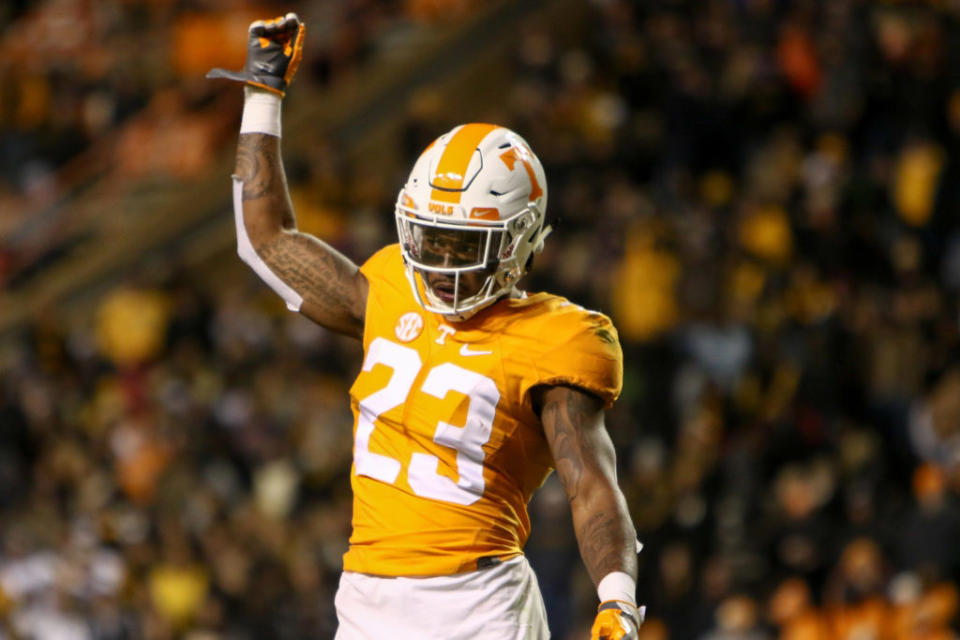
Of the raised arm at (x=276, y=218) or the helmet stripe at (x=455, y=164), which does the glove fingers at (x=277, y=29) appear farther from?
the helmet stripe at (x=455, y=164)

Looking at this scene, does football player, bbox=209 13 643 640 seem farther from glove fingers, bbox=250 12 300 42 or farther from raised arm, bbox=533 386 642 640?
glove fingers, bbox=250 12 300 42

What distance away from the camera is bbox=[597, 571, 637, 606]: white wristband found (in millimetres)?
3279

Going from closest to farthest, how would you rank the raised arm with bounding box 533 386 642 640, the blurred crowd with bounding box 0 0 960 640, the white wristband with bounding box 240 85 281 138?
the raised arm with bounding box 533 386 642 640, the white wristband with bounding box 240 85 281 138, the blurred crowd with bounding box 0 0 960 640

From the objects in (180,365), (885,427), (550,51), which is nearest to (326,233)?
(180,365)

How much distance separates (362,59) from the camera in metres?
12.5

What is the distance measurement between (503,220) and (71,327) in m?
8.84

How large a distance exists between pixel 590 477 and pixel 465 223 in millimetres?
682

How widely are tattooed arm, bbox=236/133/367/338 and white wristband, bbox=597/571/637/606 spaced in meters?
1.02

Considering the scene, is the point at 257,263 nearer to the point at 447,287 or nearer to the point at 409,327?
the point at 409,327

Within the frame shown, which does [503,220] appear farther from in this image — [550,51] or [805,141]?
[550,51]

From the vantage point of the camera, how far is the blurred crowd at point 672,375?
301 inches

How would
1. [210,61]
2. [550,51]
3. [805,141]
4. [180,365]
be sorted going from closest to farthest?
1. [805,141]
2. [180,365]
3. [550,51]
4. [210,61]

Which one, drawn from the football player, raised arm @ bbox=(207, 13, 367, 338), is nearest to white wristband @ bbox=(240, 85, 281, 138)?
raised arm @ bbox=(207, 13, 367, 338)

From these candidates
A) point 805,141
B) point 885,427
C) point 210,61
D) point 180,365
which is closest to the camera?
point 885,427
